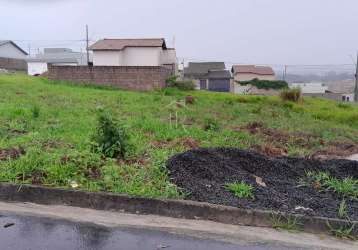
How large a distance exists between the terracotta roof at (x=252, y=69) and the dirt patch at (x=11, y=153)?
5068 cm

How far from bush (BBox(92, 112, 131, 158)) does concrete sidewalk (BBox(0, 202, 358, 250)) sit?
4.91 feet

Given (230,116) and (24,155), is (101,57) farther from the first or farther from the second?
(24,155)

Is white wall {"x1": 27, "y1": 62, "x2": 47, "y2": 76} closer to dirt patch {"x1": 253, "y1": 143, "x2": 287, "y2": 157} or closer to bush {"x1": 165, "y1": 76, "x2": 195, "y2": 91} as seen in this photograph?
bush {"x1": 165, "y1": 76, "x2": 195, "y2": 91}

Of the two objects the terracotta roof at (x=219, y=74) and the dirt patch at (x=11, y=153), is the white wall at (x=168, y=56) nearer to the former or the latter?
the terracotta roof at (x=219, y=74)

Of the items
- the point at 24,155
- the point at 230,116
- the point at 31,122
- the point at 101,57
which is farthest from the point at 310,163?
the point at 101,57

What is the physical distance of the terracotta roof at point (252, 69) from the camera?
181 feet

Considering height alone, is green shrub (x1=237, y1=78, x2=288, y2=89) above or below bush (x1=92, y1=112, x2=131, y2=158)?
above

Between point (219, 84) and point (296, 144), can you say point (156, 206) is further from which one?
point (219, 84)

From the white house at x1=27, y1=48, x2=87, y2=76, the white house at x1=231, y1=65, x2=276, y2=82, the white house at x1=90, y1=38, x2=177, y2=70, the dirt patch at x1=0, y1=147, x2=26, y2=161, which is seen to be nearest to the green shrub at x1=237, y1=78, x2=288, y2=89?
the white house at x1=231, y1=65, x2=276, y2=82

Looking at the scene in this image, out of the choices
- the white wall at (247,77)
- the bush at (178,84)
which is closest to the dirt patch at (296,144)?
the bush at (178,84)

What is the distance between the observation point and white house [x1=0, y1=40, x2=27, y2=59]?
53.9 meters

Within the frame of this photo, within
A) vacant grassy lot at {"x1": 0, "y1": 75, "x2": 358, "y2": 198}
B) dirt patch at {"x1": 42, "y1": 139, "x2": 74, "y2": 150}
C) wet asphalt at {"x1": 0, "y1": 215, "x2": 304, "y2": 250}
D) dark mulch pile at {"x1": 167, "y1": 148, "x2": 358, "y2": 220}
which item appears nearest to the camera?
wet asphalt at {"x1": 0, "y1": 215, "x2": 304, "y2": 250}

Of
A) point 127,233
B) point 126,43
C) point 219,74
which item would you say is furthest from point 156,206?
point 219,74

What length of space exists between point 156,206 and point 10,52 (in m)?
57.8
